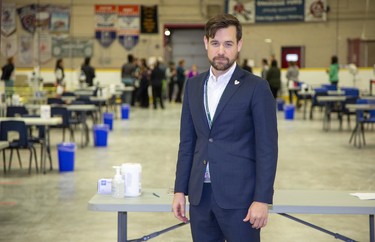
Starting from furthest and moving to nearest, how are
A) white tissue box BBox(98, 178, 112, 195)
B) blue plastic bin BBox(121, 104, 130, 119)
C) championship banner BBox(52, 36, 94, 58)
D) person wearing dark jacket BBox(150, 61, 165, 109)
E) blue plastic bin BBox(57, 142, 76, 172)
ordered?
championship banner BBox(52, 36, 94, 58)
person wearing dark jacket BBox(150, 61, 165, 109)
blue plastic bin BBox(121, 104, 130, 119)
blue plastic bin BBox(57, 142, 76, 172)
white tissue box BBox(98, 178, 112, 195)

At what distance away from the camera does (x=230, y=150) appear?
3.41m

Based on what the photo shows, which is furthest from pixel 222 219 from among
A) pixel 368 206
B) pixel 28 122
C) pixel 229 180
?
pixel 28 122

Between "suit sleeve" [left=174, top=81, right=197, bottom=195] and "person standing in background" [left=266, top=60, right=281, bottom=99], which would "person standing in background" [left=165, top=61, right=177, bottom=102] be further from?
"suit sleeve" [left=174, top=81, right=197, bottom=195]

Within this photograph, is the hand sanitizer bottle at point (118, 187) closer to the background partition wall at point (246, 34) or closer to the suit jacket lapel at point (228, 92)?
the suit jacket lapel at point (228, 92)

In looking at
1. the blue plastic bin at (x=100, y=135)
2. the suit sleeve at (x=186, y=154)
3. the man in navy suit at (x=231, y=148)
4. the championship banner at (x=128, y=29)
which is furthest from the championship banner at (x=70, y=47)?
the man in navy suit at (x=231, y=148)

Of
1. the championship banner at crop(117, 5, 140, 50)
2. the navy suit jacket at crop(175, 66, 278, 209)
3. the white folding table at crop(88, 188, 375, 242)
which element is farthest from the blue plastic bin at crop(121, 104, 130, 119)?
the navy suit jacket at crop(175, 66, 278, 209)

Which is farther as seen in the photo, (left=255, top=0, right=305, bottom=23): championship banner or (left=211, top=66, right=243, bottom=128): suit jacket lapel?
(left=255, top=0, right=305, bottom=23): championship banner

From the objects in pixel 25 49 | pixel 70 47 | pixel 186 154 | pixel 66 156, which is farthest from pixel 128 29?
pixel 186 154

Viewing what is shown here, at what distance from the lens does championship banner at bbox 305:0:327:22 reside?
91.7 ft

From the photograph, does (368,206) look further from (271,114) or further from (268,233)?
(268,233)

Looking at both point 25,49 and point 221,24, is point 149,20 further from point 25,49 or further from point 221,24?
point 221,24

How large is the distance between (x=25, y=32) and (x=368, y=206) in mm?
25236

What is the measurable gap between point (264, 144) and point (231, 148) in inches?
6.0

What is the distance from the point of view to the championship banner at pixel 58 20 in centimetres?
2797
